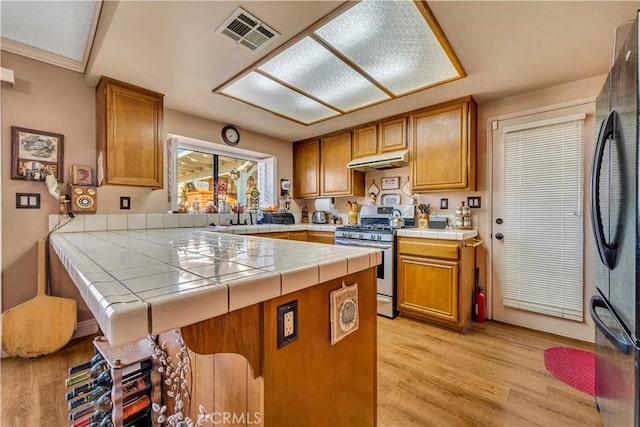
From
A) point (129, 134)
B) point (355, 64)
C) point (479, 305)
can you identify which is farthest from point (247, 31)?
point (479, 305)

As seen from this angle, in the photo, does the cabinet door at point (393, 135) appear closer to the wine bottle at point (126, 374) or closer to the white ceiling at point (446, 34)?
the white ceiling at point (446, 34)

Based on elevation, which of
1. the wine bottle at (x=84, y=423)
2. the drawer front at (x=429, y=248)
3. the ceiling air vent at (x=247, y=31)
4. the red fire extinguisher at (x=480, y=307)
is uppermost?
the ceiling air vent at (x=247, y=31)

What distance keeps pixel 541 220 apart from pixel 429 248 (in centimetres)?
100

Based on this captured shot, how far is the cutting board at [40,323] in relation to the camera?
190cm

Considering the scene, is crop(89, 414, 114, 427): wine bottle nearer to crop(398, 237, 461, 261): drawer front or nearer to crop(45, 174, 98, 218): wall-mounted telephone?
crop(45, 174, 98, 218): wall-mounted telephone

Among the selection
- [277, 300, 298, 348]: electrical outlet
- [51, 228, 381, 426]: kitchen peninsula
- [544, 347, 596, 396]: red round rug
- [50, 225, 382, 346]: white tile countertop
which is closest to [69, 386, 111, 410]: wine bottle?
[51, 228, 381, 426]: kitchen peninsula

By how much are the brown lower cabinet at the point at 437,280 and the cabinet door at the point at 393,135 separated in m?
1.07

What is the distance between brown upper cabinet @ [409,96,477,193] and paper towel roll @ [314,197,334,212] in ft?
4.21

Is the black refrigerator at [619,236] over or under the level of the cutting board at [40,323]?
over

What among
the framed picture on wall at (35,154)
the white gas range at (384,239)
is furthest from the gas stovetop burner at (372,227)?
the framed picture on wall at (35,154)

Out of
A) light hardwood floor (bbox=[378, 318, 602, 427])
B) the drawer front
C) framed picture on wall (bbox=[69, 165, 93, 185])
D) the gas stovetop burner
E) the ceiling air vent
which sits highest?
the ceiling air vent

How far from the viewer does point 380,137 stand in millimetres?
3121

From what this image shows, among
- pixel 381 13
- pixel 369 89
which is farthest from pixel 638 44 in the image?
pixel 369 89

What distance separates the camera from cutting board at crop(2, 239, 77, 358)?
6.24 feet
